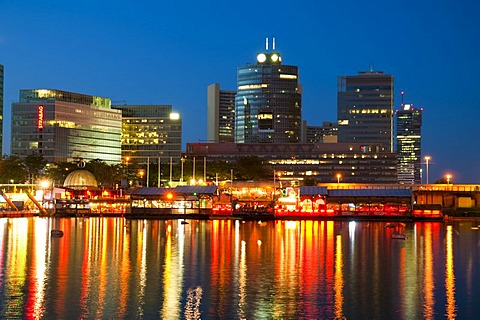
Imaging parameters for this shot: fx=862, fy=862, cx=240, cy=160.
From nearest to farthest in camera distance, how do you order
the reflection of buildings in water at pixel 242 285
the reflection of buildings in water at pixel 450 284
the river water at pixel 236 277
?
the reflection of buildings in water at pixel 242 285
the river water at pixel 236 277
the reflection of buildings in water at pixel 450 284

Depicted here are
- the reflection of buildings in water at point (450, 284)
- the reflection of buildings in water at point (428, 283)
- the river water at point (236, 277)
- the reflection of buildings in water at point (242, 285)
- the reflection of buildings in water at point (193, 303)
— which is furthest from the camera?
the reflection of buildings in water at point (450, 284)

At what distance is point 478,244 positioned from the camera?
128250 millimetres

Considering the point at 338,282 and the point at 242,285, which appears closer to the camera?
the point at 242,285

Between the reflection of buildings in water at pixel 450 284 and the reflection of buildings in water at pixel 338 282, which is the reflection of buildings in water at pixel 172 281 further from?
the reflection of buildings in water at pixel 450 284

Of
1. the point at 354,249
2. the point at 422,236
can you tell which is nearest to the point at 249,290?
the point at 354,249

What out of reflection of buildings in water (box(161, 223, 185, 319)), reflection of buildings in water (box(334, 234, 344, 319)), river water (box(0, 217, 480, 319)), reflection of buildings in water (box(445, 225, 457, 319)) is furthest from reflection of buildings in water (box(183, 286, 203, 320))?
reflection of buildings in water (box(445, 225, 457, 319))

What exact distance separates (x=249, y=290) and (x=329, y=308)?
1025 cm

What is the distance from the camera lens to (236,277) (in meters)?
80.7

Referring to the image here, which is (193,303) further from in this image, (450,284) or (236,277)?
(450,284)

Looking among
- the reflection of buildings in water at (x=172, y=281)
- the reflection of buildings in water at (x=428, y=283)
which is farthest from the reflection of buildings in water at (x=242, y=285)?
the reflection of buildings in water at (x=428, y=283)

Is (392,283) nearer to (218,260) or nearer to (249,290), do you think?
(249,290)

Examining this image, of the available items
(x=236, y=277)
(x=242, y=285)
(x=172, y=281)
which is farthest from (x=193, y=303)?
(x=236, y=277)

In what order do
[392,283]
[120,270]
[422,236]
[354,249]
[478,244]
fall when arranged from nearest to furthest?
[392,283] → [120,270] → [354,249] → [478,244] → [422,236]

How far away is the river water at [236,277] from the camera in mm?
62281
